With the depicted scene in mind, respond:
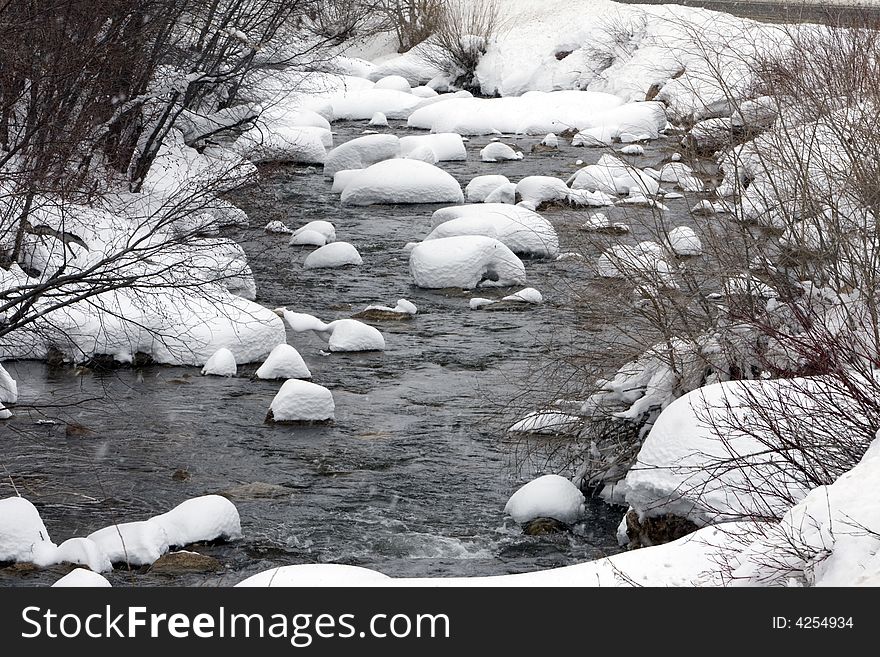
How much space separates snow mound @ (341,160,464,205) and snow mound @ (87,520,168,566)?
41.5 ft

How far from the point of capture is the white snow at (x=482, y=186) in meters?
20.2

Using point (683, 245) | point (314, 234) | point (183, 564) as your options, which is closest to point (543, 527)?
point (183, 564)

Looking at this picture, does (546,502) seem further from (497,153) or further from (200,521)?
(497,153)

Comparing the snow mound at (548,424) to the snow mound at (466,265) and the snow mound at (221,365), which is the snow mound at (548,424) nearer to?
the snow mound at (221,365)

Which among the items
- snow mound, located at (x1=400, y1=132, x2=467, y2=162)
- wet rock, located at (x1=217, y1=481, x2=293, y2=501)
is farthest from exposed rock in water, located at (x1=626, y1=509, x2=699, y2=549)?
snow mound, located at (x1=400, y1=132, x2=467, y2=162)

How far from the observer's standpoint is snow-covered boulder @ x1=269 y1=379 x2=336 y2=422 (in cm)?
1032

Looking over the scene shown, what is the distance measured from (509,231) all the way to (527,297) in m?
2.56

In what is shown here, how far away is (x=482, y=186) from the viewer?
66.8 ft

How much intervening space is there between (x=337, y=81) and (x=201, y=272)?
69.9 feet

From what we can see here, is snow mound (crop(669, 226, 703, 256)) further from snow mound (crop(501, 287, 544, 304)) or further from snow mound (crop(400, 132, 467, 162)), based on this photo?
snow mound (crop(400, 132, 467, 162))

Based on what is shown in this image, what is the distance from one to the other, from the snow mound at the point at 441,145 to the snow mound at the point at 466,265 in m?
8.75
